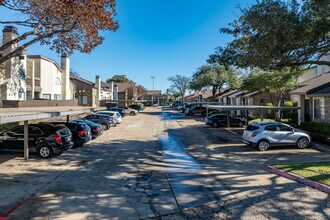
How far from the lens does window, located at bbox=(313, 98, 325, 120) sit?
2206cm

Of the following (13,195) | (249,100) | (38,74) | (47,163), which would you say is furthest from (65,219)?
(249,100)

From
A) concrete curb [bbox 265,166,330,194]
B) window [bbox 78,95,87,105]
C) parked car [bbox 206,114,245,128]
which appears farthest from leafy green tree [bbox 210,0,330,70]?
window [bbox 78,95,87,105]

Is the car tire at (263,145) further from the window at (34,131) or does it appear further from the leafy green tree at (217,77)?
the leafy green tree at (217,77)

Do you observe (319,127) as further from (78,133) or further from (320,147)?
(78,133)

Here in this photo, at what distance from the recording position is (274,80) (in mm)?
27406

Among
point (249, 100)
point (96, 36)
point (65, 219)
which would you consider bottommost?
point (65, 219)

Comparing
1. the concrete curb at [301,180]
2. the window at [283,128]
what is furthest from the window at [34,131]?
the window at [283,128]

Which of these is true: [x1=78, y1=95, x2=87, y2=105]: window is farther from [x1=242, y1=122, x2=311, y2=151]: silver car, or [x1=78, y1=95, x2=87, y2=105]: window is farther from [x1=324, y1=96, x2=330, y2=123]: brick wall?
[x1=324, y1=96, x2=330, y2=123]: brick wall

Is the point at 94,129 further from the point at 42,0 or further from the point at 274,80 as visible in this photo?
the point at 274,80

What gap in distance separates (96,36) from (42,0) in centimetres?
343

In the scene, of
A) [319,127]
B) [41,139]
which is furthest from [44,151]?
[319,127]

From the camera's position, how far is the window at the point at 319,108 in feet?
72.4

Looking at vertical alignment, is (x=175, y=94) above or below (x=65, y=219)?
above

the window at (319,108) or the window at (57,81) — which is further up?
the window at (57,81)
